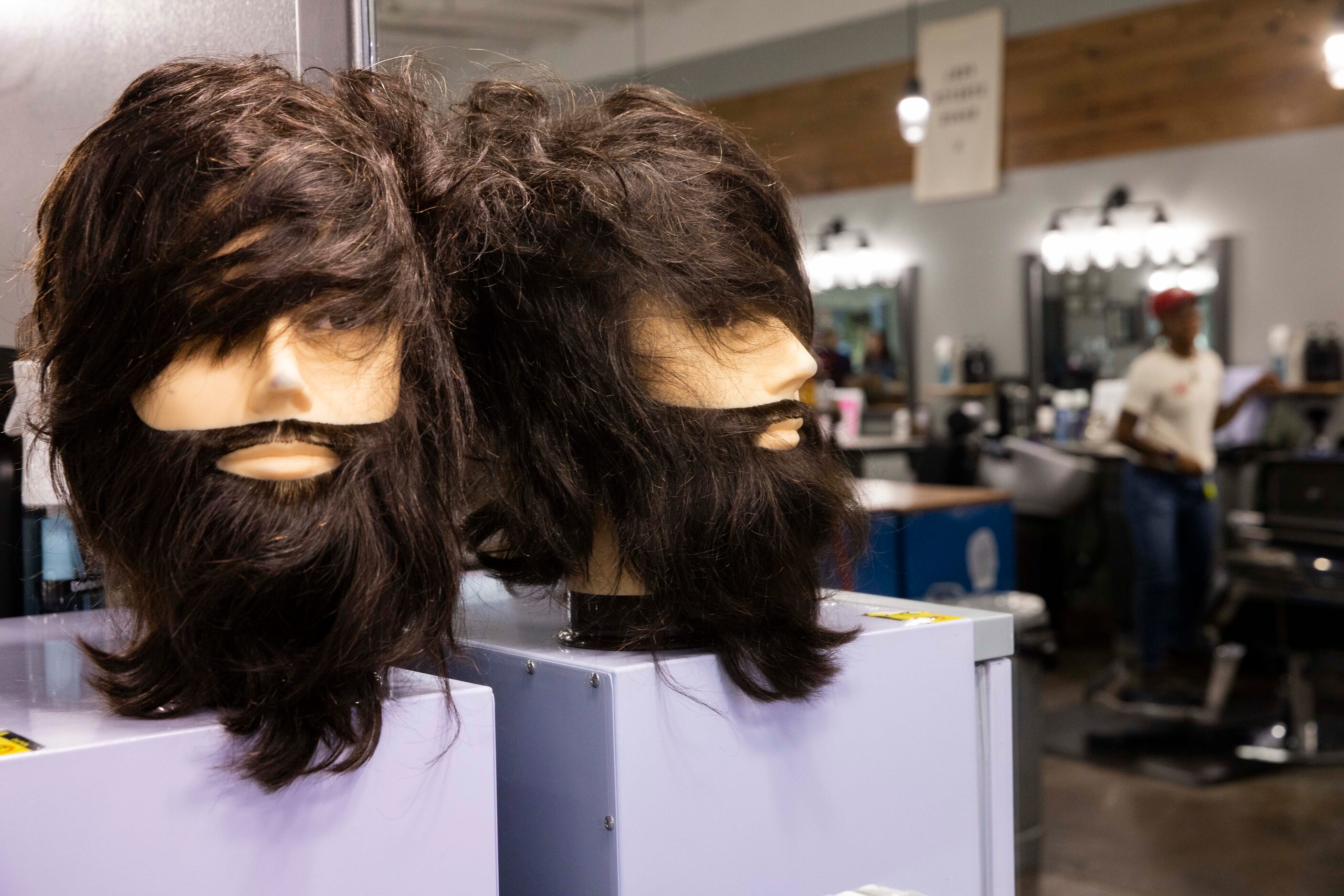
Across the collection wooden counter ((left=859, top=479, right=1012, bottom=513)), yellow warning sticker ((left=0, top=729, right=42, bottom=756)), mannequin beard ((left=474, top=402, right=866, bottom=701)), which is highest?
mannequin beard ((left=474, top=402, right=866, bottom=701))

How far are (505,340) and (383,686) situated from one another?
306 mm

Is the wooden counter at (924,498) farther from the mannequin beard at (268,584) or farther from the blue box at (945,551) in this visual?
the mannequin beard at (268,584)

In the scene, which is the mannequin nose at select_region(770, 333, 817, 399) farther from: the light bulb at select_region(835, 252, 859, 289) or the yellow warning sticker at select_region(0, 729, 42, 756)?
the light bulb at select_region(835, 252, 859, 289)

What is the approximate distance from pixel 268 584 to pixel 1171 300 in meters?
4.46

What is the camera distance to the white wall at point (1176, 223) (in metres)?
5.82

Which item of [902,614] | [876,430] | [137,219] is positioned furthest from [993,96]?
[137,219]

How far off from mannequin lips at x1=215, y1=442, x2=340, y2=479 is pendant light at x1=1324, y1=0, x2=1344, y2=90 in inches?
190

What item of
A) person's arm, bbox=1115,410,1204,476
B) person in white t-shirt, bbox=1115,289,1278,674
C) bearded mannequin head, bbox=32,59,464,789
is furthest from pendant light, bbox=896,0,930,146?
bearded mannequin head, bbox=32,59,464,789

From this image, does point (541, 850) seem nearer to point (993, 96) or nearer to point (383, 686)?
point (383, 686)

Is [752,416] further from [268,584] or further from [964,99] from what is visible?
[964,99]

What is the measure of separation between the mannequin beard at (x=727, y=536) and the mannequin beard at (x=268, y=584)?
20cm

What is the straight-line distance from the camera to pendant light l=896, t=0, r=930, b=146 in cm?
596

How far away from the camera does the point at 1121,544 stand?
5.59 metres

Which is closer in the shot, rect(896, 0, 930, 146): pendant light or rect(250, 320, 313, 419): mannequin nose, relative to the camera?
rect(250, 320, 313, 419): mannequin nose
